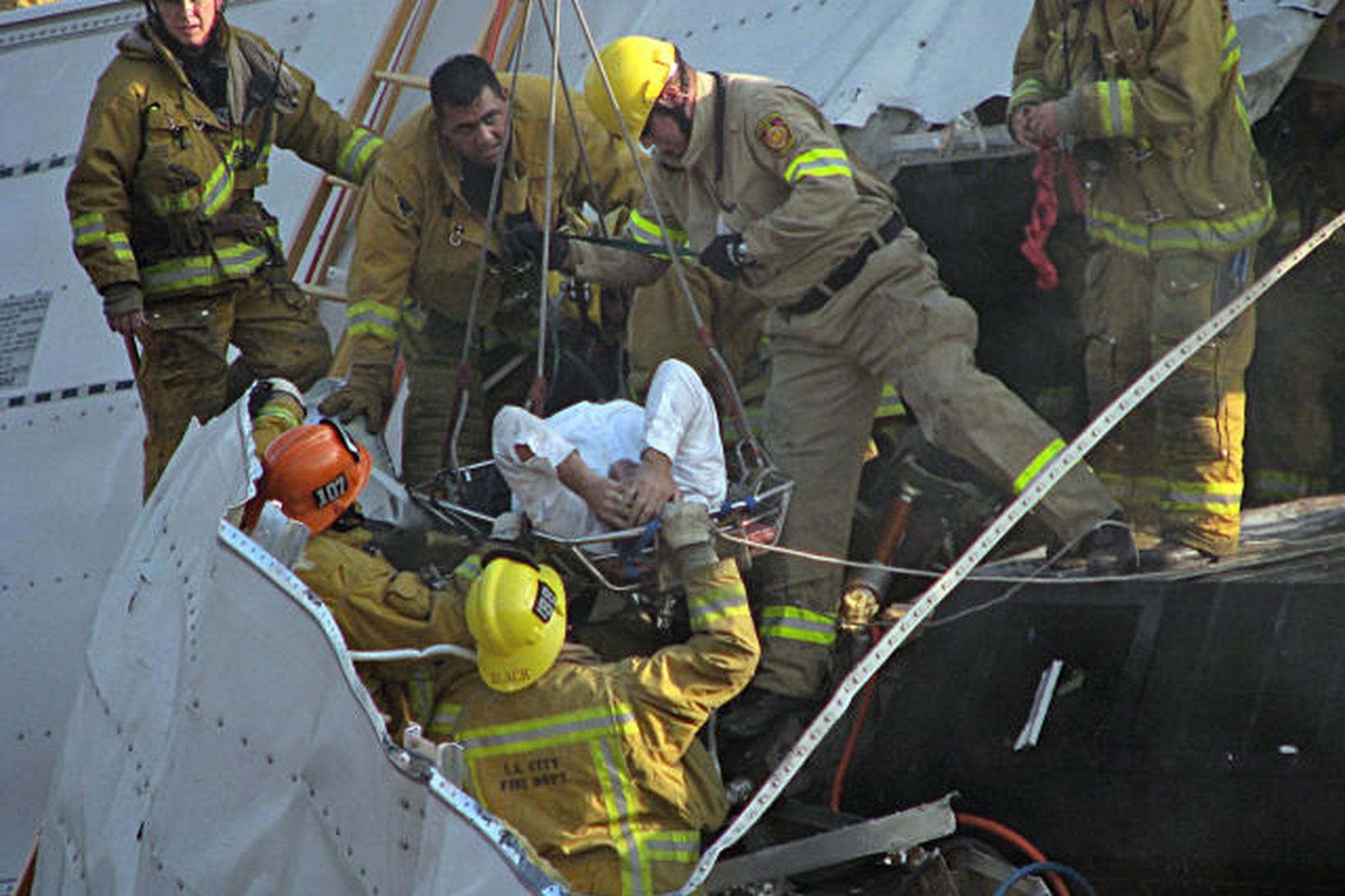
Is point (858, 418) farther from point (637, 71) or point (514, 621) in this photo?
point (514, 621)

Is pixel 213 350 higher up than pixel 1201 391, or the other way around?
pixel 1201 391

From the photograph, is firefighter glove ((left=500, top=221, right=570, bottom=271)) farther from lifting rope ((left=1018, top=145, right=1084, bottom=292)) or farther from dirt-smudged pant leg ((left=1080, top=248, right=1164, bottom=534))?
dirt-smudged pant leg ((left=1080, top=248, right=1164, bottom=534))

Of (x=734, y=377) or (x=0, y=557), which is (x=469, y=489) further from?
(x=0, y=557)

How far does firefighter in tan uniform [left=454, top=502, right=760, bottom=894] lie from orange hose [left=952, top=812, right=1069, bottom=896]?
0.78 m

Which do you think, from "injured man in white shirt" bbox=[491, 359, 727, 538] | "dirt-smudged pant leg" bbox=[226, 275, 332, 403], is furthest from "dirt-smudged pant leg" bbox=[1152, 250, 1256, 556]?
"dirt-smudged pant leg" bbox=[226, 275, 332, 403]

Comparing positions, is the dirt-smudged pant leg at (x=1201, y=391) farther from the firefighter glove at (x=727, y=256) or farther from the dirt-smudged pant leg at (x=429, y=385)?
the dirt-smudged pant leg at (x=429, y=385)

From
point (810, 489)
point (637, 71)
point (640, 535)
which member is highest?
point (637, 71)

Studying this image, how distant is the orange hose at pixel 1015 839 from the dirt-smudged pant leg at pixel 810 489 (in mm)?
640

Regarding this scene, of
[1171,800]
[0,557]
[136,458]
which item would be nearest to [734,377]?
[1171,800]

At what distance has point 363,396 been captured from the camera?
6.09 m

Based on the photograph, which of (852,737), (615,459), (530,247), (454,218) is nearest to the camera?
(615,459)

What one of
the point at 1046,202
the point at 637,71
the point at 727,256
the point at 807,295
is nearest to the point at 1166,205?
the point at 1046,202

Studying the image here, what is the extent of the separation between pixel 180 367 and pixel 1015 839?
135 inches

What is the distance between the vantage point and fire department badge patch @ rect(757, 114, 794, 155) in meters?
5.14
